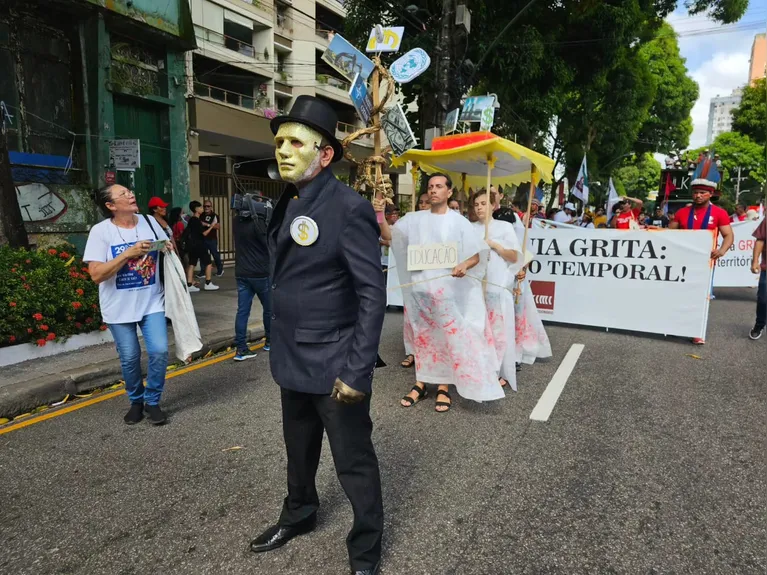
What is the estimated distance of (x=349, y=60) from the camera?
420cm

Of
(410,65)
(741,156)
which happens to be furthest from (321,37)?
(741,156)

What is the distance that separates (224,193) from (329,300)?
51.2 ft

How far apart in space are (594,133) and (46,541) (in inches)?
997

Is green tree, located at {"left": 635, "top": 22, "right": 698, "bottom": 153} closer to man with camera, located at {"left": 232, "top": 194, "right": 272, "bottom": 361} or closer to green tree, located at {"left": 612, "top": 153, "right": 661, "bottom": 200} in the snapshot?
green tree, located at {"left": 612, "top": 153, "right": 661, "bottom": 200}

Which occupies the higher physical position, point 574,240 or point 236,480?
point 574,240

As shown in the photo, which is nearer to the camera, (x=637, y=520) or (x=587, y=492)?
(x=637, y=520)

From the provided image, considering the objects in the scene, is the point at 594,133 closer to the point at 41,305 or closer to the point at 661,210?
the point at 661,210

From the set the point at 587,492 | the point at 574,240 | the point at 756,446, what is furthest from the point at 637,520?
the point at 574,240

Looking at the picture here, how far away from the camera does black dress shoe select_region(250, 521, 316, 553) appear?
8.04ft

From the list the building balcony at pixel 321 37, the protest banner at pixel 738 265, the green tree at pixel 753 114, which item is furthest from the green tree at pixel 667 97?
the protest banner at pixel 738 265

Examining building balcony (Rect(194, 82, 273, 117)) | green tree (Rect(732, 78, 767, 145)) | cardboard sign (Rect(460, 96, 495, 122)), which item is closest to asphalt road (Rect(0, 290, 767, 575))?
cardboard sign (Rect(460, 96, 495, 122))

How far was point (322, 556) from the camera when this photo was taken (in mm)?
2430

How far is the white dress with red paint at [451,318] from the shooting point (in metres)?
4.25

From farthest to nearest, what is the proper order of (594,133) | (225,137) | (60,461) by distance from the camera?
(594,133) < (225,137) < (60,461)
